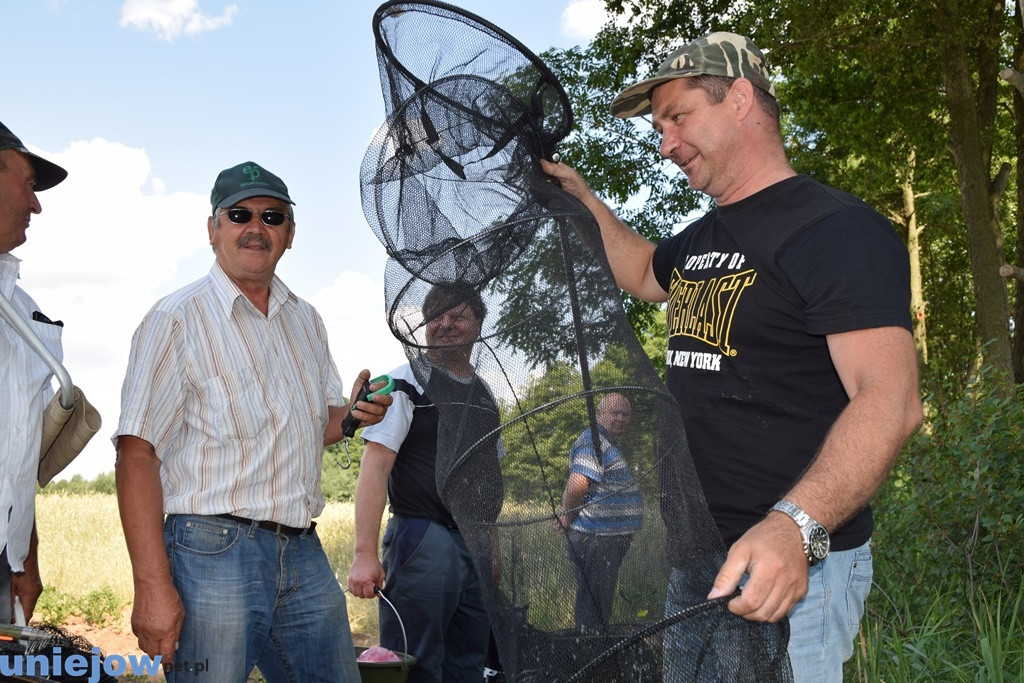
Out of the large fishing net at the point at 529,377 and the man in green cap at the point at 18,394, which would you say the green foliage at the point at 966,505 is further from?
the man in green cap at the point at 18,394

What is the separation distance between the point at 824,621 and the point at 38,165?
3.13m

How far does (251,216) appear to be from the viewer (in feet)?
12.0

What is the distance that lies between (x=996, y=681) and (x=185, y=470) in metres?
3.48

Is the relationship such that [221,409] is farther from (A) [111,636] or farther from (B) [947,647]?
(A) [111,636]

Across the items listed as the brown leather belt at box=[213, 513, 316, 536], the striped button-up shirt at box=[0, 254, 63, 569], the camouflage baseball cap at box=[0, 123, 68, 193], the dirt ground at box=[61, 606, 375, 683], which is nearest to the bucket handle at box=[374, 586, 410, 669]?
the brown leather belt at box=[213, 513, 316, 536]

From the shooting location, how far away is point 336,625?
3.59 m

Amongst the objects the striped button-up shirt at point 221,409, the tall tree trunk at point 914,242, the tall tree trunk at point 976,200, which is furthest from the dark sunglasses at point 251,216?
the tall tree trunk at point 914,242

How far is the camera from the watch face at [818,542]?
6.84 feet

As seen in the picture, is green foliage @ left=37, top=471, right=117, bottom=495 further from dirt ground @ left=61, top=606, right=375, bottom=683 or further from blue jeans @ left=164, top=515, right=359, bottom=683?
blue jeans @ left=164, top=515, right=359, bottom=683

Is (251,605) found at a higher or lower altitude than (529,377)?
lower

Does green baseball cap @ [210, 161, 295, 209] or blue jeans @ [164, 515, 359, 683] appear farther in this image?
green baseball cap @ [210, 161, 295, 209]

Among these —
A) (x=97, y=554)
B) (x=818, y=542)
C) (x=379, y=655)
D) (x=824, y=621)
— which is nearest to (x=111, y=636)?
(x=97, y=554)

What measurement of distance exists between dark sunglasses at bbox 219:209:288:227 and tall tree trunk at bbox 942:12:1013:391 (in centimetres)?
1045

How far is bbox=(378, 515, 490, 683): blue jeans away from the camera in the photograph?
463 centimetres
